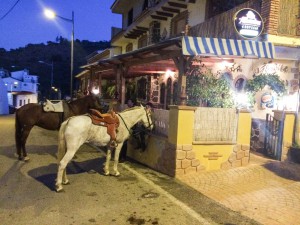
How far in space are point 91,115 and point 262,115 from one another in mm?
7092

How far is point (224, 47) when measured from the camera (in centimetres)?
852

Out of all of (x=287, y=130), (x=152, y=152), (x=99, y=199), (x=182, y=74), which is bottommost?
(x=99, y=199)

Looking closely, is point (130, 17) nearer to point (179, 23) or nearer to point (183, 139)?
point (179, 23)

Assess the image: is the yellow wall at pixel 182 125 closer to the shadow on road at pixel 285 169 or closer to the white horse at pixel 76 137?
the white horse at pixel 76 137

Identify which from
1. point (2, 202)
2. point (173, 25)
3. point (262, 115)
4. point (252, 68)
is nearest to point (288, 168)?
point (262, 115)

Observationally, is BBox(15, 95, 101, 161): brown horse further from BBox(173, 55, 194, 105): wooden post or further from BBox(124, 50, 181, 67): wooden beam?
BBox(173, 55, 194, 105): wooden post

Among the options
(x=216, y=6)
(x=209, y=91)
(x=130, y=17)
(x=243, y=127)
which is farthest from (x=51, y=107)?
(x=130, y=17)

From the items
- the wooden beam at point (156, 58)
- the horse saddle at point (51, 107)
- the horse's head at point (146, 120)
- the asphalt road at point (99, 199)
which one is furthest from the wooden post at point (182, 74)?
the horse saddle at point (51, 107)

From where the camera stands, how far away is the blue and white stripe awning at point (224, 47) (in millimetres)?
8023

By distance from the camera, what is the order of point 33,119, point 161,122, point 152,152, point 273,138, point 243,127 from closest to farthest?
point 243,127
point 161,122
point 152,152
point 33,119
point 273,138

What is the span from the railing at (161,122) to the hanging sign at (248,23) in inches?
147

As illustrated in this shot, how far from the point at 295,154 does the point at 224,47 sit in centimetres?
417

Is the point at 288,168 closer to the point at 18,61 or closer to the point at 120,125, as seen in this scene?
the point at 120,125

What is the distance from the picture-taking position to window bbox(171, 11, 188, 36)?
16.4 m
